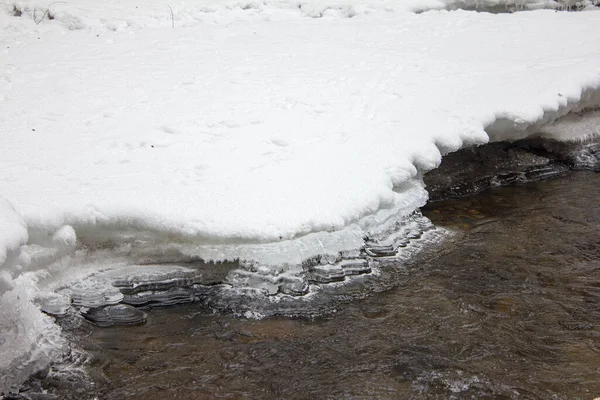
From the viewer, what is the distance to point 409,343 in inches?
146

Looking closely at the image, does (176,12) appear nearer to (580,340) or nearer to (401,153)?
(401,153)

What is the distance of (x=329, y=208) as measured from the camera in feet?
15.4

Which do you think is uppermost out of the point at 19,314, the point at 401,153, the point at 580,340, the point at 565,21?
the point at 565,21

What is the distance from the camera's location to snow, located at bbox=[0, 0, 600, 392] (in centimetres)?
429

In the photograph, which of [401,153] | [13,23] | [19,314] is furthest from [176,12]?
[19,314]

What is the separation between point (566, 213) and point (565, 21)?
5.85 m

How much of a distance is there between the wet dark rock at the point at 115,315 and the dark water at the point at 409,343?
0.07 metres

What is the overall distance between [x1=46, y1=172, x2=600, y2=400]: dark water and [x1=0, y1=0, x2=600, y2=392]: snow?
509mm

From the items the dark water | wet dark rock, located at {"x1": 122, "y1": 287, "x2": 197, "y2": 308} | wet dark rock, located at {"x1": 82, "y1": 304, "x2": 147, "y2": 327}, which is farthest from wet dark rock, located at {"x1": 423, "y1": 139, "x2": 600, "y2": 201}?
wet dark rock, located at {"x1": 82, "y1": 304, "x2": 147, "y2": 327}

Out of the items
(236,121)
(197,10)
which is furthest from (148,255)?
(197,10)

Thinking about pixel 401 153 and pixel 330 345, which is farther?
pixel 401 153

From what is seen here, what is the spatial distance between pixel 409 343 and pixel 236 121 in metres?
3.32

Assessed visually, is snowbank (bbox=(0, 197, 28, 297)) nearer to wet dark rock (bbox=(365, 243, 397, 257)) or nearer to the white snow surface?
the white snow surface

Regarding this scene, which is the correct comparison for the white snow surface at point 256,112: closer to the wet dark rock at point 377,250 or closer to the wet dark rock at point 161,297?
the wet dark rock at point 377,250
